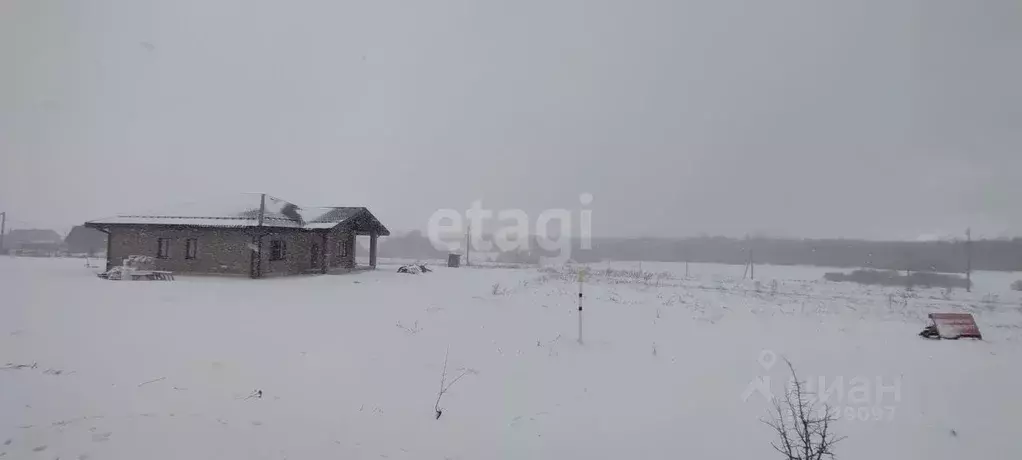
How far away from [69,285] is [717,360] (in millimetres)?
17000

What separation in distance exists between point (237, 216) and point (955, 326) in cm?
2393

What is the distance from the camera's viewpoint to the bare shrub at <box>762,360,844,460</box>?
402cm

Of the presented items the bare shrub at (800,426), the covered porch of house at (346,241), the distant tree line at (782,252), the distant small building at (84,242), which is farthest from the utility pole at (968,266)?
the distant small building at (84,242)

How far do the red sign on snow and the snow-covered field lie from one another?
0.46 meters

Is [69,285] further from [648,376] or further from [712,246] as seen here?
[712,246]

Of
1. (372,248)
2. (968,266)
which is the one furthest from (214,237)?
(968,266)

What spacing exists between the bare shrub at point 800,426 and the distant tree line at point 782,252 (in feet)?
48.1

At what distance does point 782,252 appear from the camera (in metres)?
37.8

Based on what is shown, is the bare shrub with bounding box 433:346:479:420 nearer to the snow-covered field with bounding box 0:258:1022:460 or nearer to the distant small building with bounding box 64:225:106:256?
the snow-covered field with bounding box 0:258:1022:460

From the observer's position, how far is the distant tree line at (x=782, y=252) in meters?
23.3

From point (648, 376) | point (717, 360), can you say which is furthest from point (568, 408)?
point (717, 360)

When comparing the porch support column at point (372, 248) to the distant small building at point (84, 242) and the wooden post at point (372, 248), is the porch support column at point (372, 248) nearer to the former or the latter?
the wooden post at point (372, 248)

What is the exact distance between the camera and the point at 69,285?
476 inches

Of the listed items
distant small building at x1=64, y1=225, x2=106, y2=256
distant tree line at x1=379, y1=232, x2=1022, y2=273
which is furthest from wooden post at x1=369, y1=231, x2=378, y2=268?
distant small building at x1=64, y1=225, x2=106, y2=256
